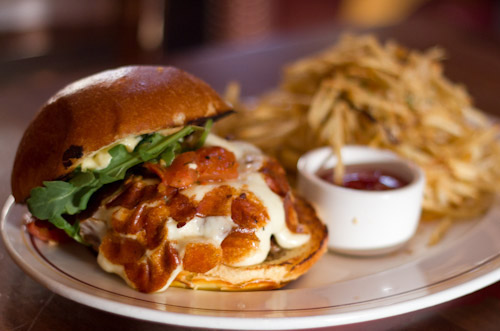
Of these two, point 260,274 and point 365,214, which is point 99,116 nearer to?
point 260,274

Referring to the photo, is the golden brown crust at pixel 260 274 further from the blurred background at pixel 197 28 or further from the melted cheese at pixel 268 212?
the blurred background at pixel 197 28

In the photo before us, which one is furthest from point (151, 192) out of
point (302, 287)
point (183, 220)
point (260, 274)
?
point (302, 287)

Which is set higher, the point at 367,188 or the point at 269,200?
the point at 269,200

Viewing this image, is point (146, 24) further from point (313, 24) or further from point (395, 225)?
point (395, 225)

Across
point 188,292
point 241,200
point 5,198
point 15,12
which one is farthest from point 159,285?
point 15,12

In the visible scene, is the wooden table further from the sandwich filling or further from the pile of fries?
the pile of fries

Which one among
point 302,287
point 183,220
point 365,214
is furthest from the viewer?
point 365,214

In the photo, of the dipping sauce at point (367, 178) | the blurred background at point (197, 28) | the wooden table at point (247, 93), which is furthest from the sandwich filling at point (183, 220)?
the blurred background at point (197, 28)
